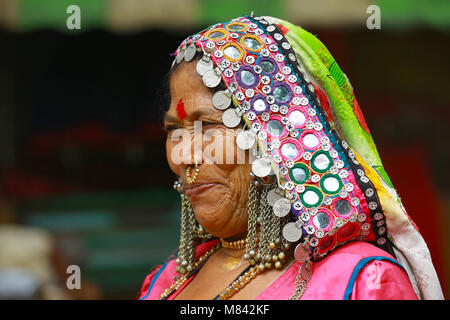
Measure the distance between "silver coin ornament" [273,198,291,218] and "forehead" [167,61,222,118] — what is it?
0.34 metres

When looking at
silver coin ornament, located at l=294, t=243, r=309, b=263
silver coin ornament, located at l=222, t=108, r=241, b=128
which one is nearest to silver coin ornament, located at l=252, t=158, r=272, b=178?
silver coin ornament, located at l=222, t=108, r=241, b=128

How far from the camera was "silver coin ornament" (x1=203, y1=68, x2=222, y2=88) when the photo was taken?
209 centimetres

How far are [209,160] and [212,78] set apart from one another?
0.26 m

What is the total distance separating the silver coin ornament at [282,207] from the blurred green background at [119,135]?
108 inches

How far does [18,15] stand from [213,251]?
9.32 ft

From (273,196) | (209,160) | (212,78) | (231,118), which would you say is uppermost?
(212,78)

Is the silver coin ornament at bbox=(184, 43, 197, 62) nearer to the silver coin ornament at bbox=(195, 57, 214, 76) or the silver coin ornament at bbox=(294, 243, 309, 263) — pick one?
the silver coin ornament at bbox=(195, 57, 214, 76)

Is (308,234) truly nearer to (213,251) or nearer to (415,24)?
(213,251)

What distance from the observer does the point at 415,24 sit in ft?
14.1

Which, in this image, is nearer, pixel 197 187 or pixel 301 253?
pixel 301 253

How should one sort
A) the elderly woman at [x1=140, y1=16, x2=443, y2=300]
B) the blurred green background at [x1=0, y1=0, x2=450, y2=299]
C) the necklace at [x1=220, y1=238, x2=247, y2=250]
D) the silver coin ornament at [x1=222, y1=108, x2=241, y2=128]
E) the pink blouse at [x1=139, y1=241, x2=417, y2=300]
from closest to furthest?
the pink blouse at [x1=139, y1=241, x2=417, y2=300] < the elderly woman at [x1=140, y1=16, x2=443, y2=300] < the silver coin ornament at [x1=222, y1=108, x2=241, y2=128] < the necklace at [x1=220, y1=238, x2=247, y2=250] < the blurred green background at [x1=0, y1=0, x2=450, y2=299]

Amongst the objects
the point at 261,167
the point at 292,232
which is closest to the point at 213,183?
the point at 261,167

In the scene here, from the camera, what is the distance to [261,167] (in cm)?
203

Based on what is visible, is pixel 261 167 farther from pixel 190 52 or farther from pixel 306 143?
pixel 190 52
